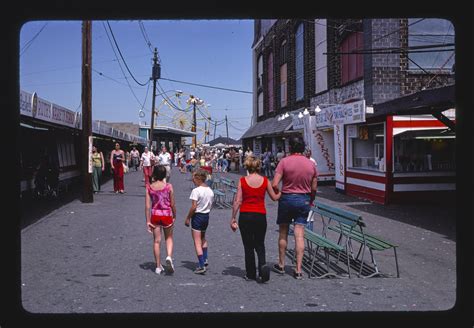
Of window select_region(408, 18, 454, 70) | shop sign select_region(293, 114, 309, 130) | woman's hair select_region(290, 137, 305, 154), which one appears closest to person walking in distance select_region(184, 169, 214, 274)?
woman's hair select_region(290, 137, 305, 154)

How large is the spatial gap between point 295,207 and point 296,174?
425 millimetres

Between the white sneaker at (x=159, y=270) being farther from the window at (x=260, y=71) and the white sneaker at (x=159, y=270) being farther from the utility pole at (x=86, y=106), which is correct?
the window at (x=260, y=71)

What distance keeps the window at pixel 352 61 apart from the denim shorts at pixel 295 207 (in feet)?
48.0

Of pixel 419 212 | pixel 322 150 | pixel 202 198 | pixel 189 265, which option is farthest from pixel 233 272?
pixel 322 150

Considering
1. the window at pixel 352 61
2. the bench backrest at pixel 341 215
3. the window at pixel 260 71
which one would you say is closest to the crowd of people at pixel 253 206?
the bench backrest at pixel 341 215

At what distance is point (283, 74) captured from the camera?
3644cm

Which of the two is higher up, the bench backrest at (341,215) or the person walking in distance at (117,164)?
the person walking in distance at (117,164)

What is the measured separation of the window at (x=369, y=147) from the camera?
54.9ft

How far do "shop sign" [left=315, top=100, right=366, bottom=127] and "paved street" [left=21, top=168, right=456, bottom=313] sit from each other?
5.67 m

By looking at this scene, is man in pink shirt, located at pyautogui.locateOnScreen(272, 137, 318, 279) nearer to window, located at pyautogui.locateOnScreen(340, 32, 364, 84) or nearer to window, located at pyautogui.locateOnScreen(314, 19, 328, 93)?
window, located at pyautogui.locateOnScreen(340, 32, 364, 84)

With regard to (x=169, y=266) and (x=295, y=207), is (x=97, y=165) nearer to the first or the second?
(x=169, y=266)

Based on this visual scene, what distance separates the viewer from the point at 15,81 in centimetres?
443

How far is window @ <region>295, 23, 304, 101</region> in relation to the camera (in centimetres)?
3078
